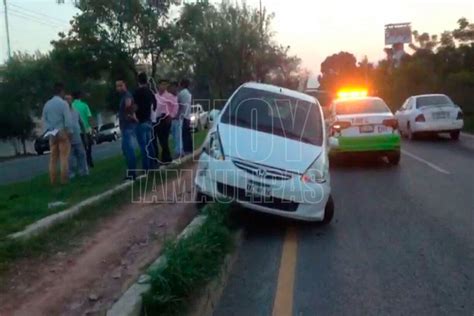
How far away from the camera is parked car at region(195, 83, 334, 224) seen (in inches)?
330

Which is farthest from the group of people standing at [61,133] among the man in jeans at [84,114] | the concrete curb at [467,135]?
the concrete curb at [467,135]

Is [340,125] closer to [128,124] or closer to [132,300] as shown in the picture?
[128,124]

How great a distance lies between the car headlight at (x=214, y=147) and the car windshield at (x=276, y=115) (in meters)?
0.43

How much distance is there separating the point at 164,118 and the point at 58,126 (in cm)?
282

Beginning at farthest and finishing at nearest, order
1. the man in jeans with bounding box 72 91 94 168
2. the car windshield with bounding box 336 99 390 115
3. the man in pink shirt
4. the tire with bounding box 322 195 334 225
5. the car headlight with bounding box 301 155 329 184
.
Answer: the car windshield with bounding box 336 99 390 115 → the man in jeans with bounding box 72 91 94 168 → the man in pink shirt → the tire with bounding box 322 195 334 225 → the car headlight with bounding box 301 155 329 184

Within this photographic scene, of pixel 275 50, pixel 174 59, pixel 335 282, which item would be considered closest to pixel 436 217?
pixel 335 282

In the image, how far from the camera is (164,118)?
46.9 feet

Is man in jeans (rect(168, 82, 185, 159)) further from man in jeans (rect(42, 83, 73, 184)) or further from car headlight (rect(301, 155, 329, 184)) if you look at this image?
car headlight (rect(301, 155, 329, 184))

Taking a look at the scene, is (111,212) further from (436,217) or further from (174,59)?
(174,59)

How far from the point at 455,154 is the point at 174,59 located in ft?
34.6

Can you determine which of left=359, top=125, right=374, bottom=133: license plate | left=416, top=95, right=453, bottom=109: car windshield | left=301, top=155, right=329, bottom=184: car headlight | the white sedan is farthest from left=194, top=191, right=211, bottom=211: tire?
left=416, top=95, right=453, bottom=109: car windshield

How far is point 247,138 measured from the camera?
9062 millimetres

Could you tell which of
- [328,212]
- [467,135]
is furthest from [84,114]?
[467,135]

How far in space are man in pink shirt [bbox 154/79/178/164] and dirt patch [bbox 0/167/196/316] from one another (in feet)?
16.3
